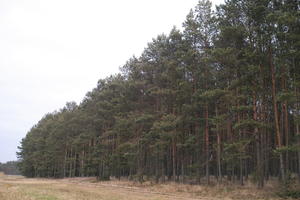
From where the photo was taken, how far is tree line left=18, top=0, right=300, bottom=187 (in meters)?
17.5

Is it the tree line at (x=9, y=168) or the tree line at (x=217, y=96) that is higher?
the tree line at (x=217, y=96)

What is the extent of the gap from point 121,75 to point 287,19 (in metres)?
26.6

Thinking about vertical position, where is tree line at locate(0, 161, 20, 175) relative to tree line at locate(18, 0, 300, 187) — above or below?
below

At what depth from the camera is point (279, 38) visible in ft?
55.8

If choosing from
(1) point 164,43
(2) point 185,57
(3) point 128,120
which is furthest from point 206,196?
(1) point 164,43

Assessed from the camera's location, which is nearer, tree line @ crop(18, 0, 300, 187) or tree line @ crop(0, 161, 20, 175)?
tree line @ crop(18, 0, 300, 187)

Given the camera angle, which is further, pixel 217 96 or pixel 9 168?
pixel 9 168

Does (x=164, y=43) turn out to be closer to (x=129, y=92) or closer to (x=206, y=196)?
(x=129, y=92)

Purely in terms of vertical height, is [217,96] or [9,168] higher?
[217,96]

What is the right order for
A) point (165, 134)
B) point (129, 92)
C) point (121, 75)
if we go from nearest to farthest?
point (165, 134)
point (129, 92)
point (121, 75)

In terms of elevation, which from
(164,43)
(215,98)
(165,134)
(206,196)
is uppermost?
(164,43)

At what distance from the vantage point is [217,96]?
20750mm

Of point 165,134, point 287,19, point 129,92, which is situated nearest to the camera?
point 287,19

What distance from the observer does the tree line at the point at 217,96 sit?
1750 cm
